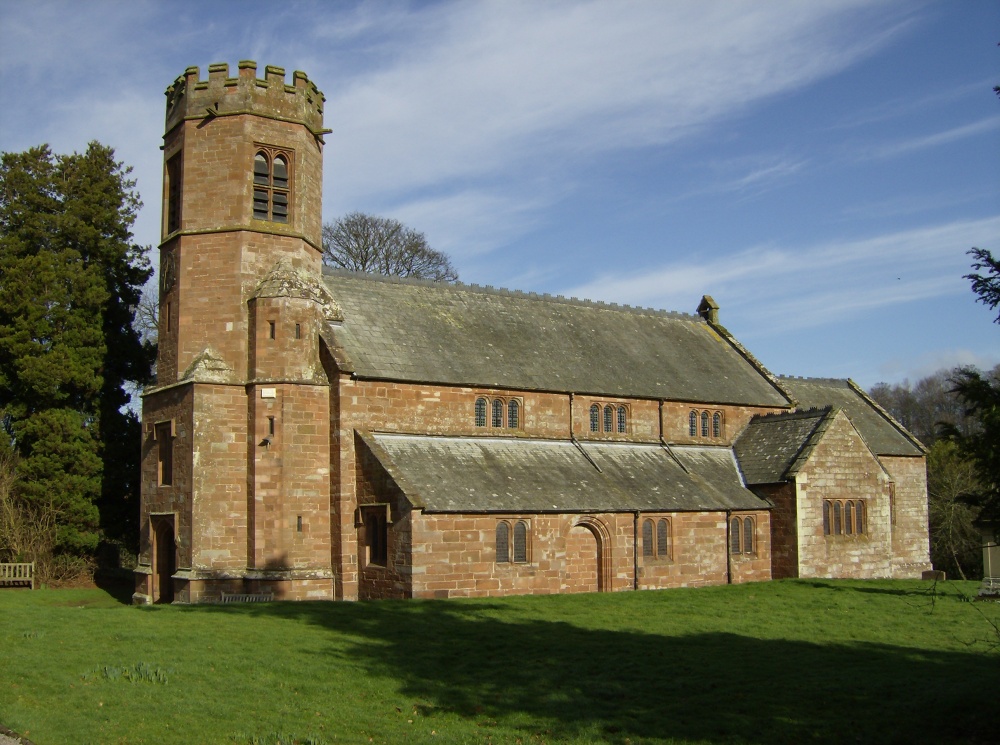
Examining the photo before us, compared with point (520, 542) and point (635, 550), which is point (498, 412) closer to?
point (520, 542)

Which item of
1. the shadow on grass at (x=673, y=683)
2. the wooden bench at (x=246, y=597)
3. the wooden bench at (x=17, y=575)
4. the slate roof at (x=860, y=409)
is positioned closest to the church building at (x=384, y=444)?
the wooden bench at (x=246, y=597)

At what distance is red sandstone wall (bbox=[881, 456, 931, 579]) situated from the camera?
43.9 meters

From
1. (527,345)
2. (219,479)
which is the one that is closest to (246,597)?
(219,479)

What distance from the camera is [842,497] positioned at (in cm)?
3575

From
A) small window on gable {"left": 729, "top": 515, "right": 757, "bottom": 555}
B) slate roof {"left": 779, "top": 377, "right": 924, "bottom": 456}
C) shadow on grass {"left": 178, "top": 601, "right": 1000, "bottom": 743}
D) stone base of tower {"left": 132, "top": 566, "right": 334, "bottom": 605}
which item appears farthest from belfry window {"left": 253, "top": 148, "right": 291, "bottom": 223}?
slate roof {"left": 779, "top": 377, "right": 924, "bottom": 456}

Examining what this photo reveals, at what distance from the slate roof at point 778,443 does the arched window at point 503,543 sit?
38.7 feet

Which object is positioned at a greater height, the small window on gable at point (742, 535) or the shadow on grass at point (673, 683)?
the small window on gable at point (742, 535)

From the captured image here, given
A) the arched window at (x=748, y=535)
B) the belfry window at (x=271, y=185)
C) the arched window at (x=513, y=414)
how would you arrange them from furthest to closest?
the arched window at (x=748, y=535) → the arched window at (x=513, y=414) → the belfry window at (x=271, y=185)

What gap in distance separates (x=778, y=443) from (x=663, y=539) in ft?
→ 24.3

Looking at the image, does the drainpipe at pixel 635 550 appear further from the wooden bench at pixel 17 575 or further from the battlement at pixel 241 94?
the wooden bench at pixel 17 575

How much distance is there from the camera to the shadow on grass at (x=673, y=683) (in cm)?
1305

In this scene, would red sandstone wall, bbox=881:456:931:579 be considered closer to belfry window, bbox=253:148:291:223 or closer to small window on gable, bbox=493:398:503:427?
small window on gable, bbox=493:398:503:427

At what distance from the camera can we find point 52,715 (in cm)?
1350

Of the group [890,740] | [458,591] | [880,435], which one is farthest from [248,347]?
[880,435]
